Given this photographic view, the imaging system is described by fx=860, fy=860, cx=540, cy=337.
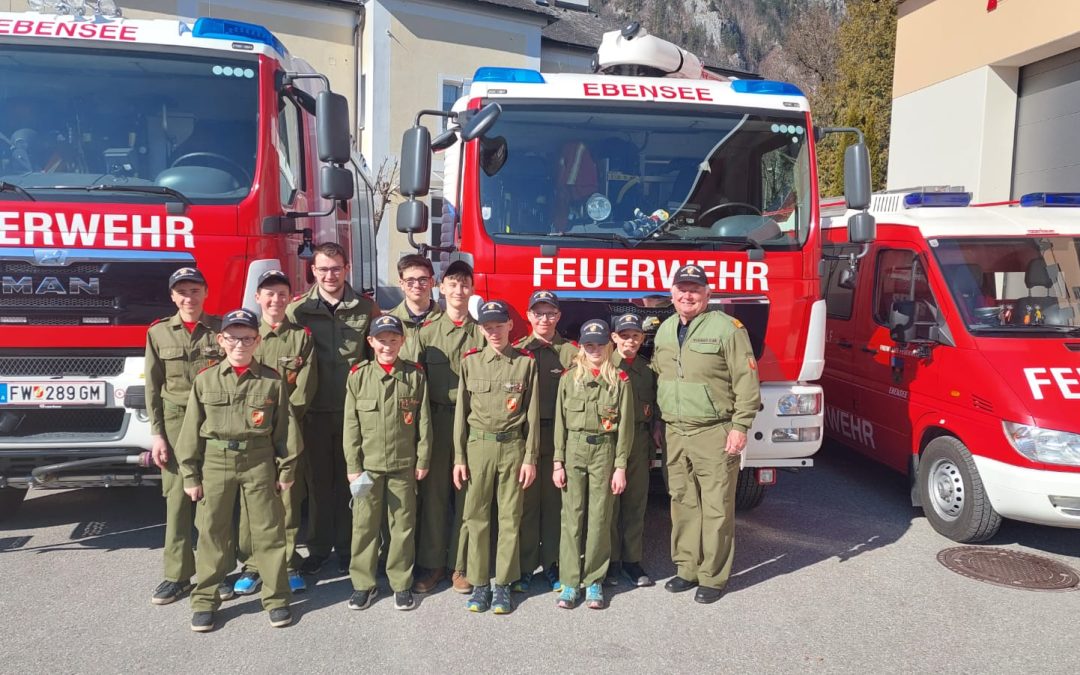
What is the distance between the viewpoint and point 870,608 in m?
4.51

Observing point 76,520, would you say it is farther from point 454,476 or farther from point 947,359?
point 947,359

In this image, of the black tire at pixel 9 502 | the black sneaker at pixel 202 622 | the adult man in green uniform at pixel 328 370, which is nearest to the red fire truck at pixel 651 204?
the adult man in green uniform at pixel 328 370

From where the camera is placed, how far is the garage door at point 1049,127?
1067 centimetres

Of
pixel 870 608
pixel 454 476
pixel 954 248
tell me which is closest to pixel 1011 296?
pixel 954 248

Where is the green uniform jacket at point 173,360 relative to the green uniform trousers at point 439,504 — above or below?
above

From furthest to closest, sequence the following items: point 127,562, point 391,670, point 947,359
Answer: point 947,359, point 127,562, point 391,670

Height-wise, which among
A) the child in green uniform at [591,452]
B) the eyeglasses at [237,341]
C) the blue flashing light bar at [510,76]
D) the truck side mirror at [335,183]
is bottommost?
the child in green uniform at [591,452]

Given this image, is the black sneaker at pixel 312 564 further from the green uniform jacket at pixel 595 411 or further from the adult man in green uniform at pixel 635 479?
the adult man in green uniform at pixel 635 479

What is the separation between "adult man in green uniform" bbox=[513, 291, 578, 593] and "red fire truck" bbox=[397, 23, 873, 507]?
375mm

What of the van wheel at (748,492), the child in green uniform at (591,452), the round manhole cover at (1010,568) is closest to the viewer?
the child in green uniform at (591,452)

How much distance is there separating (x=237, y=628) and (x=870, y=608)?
3205 millimetres

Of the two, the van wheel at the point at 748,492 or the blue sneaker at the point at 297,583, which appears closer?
the blue sneaker at the point at 297,583

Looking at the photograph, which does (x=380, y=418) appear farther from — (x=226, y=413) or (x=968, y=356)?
(x=968, y=356)

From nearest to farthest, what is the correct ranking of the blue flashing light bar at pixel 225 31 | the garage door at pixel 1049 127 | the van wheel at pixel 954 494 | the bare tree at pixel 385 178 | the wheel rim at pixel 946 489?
1. the blue flashing light bar at pixel 225 31
2. the van wheel at pixel 954 494
3. the wheel rim at pixel 946 489
4. the garage door at pixel 1049 127
5. the bare tree at pixel 385 178
